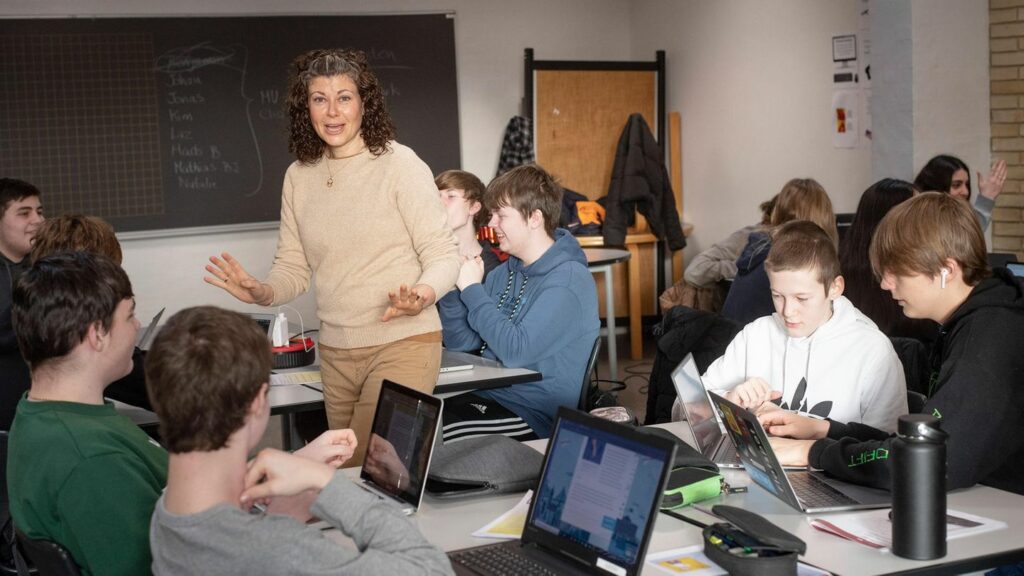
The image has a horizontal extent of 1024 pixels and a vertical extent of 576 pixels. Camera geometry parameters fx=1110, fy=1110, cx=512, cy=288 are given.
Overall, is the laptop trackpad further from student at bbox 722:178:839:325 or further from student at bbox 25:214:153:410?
student at bbox 25:214:153:410

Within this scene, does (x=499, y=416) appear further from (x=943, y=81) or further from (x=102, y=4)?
(x=102, y=4)

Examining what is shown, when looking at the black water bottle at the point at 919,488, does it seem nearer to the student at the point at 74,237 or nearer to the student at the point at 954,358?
the student at the point at 954,358

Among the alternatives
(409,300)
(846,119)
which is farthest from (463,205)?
(846,119)

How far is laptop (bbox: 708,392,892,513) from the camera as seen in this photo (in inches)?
80.1

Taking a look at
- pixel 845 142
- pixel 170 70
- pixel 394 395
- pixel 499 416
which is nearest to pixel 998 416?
pixel 394 395

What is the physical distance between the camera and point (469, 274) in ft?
11.6

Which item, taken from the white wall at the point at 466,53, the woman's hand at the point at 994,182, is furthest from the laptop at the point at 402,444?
A: the white wall at the point at 466,53

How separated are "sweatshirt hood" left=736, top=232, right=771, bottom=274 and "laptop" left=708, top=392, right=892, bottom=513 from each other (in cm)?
193

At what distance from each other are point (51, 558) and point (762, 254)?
115 inches

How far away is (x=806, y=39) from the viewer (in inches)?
258

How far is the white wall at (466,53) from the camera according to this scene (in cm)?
664

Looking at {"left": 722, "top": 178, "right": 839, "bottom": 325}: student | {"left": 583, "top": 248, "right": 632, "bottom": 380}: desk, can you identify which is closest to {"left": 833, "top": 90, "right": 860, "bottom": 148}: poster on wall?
{"left": 583, "top": 248, "right": 632, "bottom": 380}: desk

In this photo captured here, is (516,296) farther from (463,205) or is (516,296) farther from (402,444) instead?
(402,444)

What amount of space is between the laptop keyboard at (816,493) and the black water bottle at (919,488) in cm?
28
